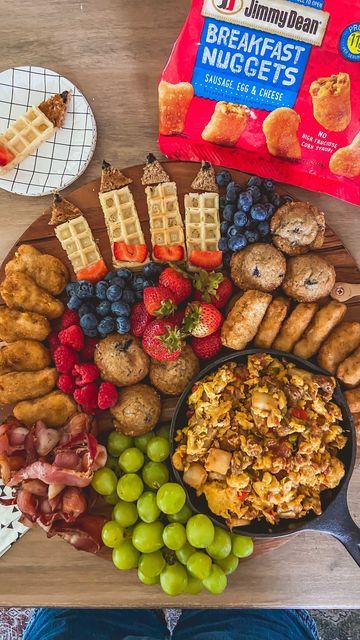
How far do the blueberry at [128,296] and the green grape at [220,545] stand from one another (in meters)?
0.80

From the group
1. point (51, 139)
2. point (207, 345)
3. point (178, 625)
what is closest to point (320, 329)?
point (207, 345)

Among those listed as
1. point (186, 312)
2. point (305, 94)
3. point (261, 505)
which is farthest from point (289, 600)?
point (305, 94)

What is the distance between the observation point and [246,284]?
6.14 feet

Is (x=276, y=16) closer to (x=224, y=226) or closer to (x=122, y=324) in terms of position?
(x=224, y=226)

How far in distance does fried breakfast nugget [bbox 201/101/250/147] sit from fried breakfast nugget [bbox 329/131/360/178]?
335mm

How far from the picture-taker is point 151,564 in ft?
5.85

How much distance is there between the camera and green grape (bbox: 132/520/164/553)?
5.80 ft

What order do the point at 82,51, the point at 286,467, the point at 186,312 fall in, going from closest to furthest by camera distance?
the point at 286,467 < the point at 186,312 < the point at 82,51

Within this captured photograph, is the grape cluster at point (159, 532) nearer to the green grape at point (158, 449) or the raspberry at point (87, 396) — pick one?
the green grape at point (158, 449)

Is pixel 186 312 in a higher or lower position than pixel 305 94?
lower

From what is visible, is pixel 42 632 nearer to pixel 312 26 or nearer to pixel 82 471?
pixel 82 471

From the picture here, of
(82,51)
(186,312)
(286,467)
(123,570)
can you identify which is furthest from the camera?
(82,51)

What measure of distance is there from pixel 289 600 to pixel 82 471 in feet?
2.95

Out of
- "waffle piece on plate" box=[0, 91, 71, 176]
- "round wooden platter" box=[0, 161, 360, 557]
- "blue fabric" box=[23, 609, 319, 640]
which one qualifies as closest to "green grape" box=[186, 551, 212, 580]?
"round wooden platter" box=[0, 161, 360, 557]
